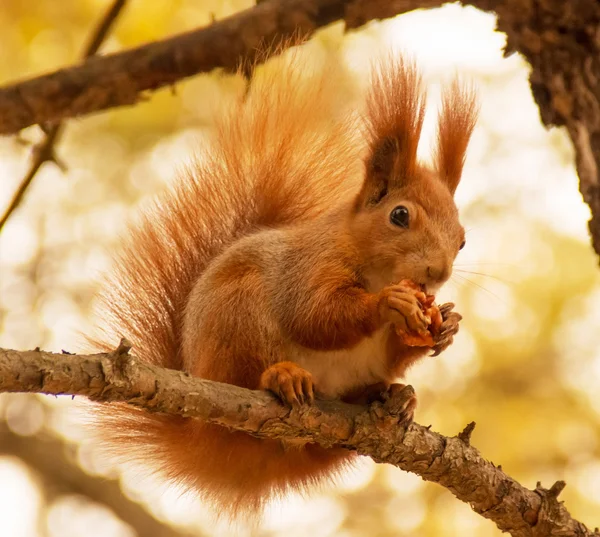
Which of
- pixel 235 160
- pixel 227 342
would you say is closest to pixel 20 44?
pixel 235 160

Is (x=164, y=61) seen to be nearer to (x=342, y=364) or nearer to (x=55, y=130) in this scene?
(x=55, y=130)

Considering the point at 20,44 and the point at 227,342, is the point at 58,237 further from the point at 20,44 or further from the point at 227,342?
the point at 227,342

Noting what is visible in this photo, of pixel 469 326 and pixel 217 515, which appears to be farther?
pixel 469 326

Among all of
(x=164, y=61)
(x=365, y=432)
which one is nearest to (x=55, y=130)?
(x=164, y=61)

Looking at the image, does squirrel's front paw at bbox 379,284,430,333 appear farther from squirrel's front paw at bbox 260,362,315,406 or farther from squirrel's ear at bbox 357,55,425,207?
squirrel's ear at bbox 357,55,425,207

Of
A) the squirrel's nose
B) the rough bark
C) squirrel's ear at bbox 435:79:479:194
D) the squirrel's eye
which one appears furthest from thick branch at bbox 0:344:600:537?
squirrel's ear at bbox 435:79:479:194

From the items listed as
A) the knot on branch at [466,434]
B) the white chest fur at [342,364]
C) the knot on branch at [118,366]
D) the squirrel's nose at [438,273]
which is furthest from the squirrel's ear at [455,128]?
the knot on branch at [118,366]
